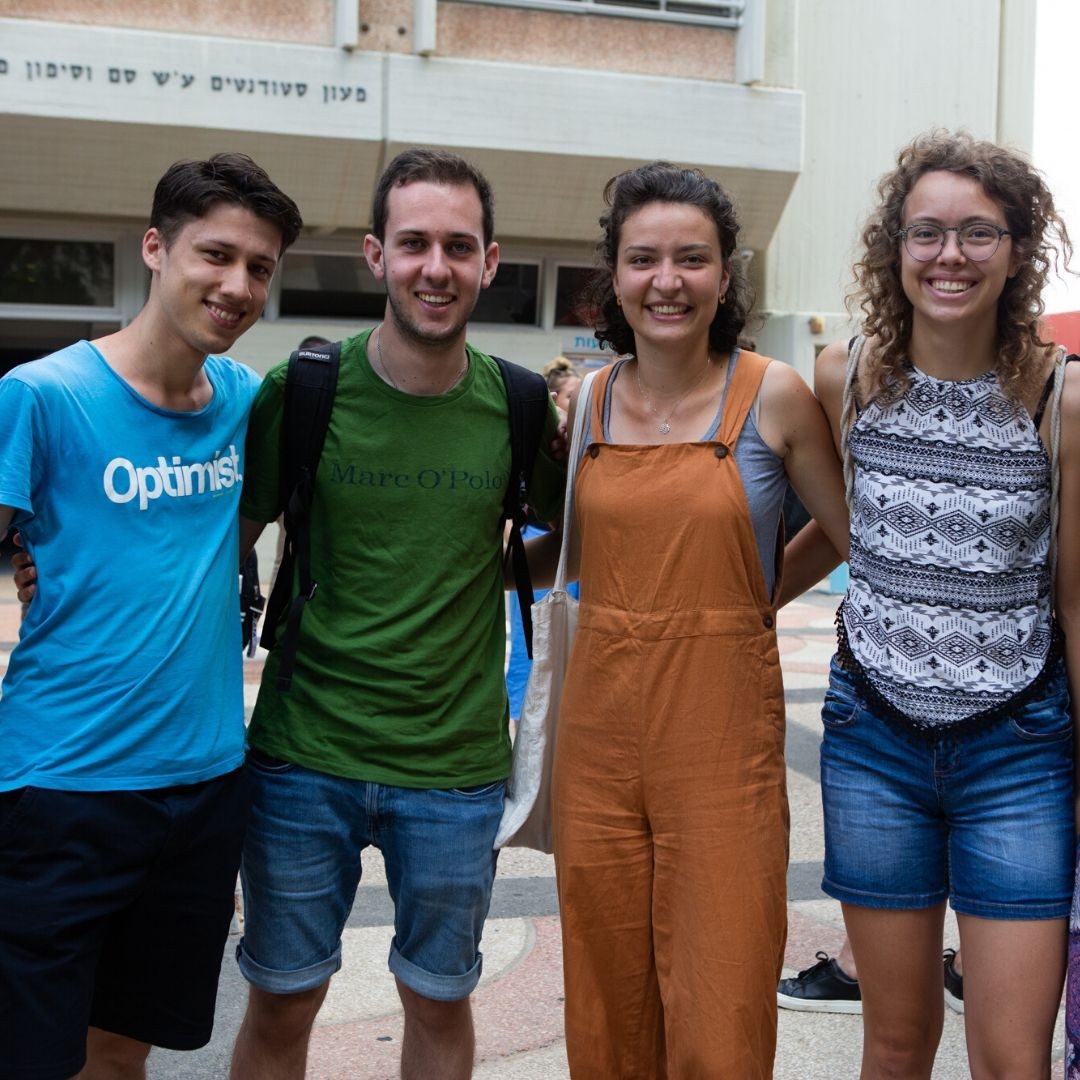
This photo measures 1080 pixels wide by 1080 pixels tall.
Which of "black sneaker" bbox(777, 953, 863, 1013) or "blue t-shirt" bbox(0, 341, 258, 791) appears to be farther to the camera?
"black sneaker" bbox(777, 953, 863, 1013)

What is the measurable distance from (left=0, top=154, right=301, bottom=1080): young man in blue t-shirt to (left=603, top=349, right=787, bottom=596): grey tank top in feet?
3.39

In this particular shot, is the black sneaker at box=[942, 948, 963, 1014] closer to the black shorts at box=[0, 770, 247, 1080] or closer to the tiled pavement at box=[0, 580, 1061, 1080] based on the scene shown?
the tiled pavement at box=[0, 580, 1061, 1080]

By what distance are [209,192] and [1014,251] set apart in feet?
5.20

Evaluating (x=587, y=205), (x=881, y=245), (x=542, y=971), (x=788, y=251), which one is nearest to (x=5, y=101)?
(x=587, y=205)

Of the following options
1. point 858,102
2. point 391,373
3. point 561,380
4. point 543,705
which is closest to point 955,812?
point 543,705

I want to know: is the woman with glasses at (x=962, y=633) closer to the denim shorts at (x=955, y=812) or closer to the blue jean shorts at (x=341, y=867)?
the denim shorts at (x=955, y=812)

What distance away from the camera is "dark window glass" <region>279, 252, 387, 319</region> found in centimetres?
1462

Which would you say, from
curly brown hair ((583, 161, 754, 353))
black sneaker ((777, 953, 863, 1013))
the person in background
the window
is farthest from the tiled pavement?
the window

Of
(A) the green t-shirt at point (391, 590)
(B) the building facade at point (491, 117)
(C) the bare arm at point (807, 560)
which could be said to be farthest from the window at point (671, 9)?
(A) the green t-shirt at point (391, 590)

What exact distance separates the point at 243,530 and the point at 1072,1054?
1.98m

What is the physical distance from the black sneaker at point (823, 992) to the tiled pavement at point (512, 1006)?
37 millimetres

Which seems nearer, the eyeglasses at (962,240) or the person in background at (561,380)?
the eyeglasses at (962,240)

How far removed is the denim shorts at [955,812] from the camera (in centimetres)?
258

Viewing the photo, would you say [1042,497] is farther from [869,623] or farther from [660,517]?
[660,517]
